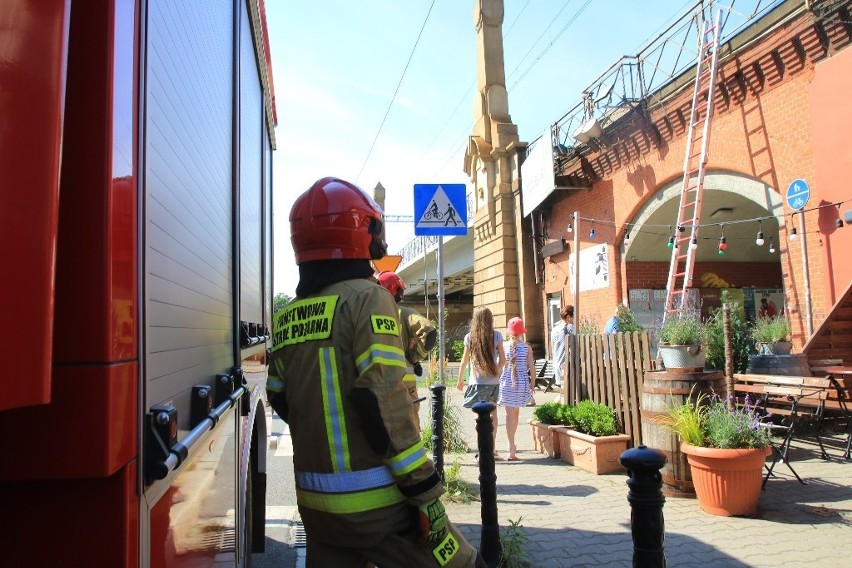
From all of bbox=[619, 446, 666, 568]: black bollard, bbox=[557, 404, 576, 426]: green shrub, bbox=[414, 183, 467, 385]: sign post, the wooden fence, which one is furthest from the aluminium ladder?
bbox=[619, 446, 666, 568]: black bollard

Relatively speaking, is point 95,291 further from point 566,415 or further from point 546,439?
point 546,439

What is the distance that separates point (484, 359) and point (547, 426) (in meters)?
1.13

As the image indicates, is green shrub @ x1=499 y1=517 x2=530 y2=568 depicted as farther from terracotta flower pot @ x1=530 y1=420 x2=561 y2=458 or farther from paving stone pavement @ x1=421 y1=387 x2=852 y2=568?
terracotta flower pot @ x1=530 y1=420 x2=561 y2=458

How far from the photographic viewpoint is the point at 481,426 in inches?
167

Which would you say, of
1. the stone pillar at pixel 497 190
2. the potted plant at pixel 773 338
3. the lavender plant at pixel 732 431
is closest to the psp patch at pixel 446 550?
the lavender plant at pixel 732 431

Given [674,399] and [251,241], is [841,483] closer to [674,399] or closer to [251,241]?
[674,399]

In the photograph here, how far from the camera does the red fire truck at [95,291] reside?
2.90 ft

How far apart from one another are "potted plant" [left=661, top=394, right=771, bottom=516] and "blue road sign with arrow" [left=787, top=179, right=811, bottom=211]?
5.33 metres

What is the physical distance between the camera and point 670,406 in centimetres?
539

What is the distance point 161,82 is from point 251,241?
246cm

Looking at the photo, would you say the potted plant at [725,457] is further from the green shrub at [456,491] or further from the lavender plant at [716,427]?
the green shrub at [456,491]

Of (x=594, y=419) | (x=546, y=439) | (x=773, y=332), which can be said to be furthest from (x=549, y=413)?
(x=773, y=332)

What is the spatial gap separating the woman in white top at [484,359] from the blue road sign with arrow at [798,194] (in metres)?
5.14

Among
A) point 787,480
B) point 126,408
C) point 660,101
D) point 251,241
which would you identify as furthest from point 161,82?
point 660,101
